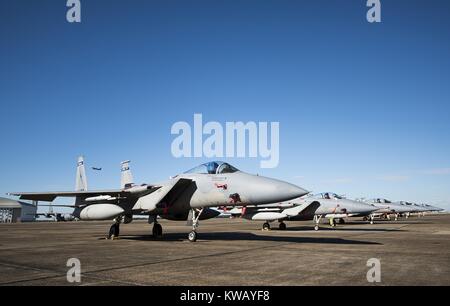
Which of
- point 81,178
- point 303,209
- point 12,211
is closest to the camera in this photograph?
point 81,178

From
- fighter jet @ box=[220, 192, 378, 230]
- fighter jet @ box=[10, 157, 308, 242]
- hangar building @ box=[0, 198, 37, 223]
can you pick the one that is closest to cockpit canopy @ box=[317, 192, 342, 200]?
fighter jet @ box=[220, 192, 378, 230]

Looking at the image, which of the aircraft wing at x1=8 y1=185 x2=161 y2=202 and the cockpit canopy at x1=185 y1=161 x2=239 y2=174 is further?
the aircraft wing at x1=8 y1=185 x2=161 y2=202

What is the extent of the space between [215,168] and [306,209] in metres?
12.8

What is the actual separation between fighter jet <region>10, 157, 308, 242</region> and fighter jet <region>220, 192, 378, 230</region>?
771 cm

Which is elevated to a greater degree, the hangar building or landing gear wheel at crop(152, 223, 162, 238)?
landing gear wheel at crop(152, 223, 162, 238)

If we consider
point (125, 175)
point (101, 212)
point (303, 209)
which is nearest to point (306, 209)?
point (303, 209)

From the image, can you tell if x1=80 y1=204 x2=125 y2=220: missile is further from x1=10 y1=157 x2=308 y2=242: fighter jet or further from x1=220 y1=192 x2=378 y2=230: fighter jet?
x1=220 y1=192 x2=378 y2=230: fighter jet

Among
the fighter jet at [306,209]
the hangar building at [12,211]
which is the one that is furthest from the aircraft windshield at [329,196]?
the hangar building at [12,211]

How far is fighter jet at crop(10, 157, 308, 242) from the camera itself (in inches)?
472

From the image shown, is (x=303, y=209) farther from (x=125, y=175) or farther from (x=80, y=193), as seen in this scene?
(x=80, y=193)

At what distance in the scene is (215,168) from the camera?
13672 millimetres

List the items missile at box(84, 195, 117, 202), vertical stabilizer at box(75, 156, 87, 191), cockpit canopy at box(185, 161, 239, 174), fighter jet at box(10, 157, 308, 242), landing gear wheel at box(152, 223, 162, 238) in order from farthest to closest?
1. vertical stabilizer at box(75, 156, 87, 191)
2. landing gear wheel at box(152, 223, 162, 238)
3. missile at box(84, 195, 117, 202)
4. cockpit canopy at box(185, 161, 239, 174)
5. fighter jet at box(10, 157, 308, 242)

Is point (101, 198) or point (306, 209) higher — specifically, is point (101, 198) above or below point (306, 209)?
above
